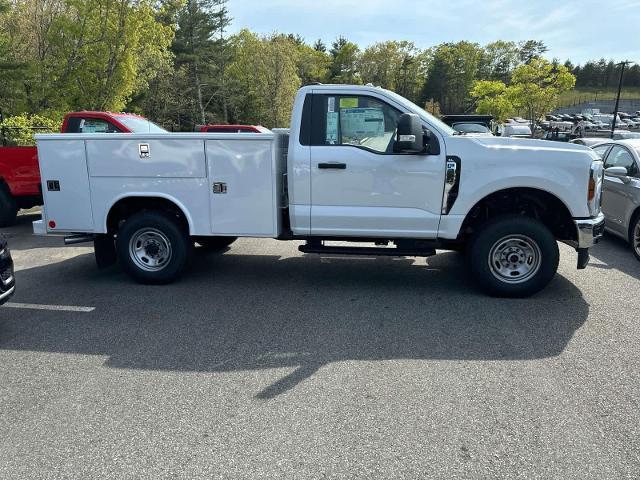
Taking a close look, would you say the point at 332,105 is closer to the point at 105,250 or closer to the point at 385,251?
the point at 385,251

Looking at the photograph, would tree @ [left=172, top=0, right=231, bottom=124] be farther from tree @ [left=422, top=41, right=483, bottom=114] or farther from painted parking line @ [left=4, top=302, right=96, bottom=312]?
tree @ [left=422, top=41, right=483, bottom=114]

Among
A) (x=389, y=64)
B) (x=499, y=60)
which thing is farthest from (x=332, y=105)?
(x=499, y=60)

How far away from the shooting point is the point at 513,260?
5.53 metres

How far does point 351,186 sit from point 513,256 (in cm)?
196

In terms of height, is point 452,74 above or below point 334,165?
above

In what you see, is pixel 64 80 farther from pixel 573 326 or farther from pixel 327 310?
pixel 573 326

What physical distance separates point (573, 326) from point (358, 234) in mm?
2338

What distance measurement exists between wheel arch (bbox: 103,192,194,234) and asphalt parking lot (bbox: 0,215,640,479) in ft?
2.54

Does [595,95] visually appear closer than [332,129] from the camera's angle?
No

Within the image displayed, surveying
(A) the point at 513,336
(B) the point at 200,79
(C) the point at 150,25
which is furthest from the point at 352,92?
A: (B) the point at 200,79

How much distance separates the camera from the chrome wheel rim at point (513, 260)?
215 inches

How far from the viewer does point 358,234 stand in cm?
560

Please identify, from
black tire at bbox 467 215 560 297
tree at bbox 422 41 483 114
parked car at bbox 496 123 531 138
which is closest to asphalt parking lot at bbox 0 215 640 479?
black tire at bbox 467 215 560 297

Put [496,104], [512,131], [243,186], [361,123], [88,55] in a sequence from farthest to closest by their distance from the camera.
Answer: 1. [496,104]
2. [512,131]
3. [88,55]
4. [243,186]
5. [361,123]
